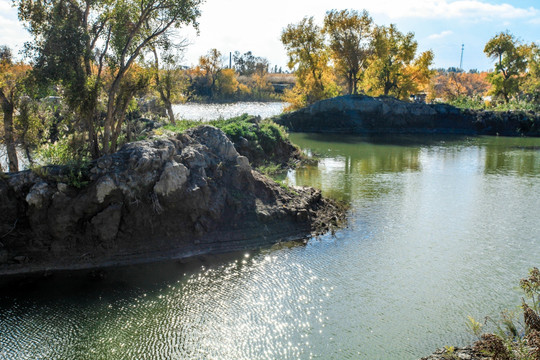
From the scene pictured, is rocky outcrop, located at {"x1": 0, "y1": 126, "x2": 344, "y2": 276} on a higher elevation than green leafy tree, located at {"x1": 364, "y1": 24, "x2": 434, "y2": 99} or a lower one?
lower

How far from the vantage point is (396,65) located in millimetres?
57156

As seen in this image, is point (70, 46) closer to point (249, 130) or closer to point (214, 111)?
point (249, 130)

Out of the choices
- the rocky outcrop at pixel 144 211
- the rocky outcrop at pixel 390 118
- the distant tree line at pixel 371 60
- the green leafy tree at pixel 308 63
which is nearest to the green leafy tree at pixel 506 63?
the distant tree line at pixel 371 60

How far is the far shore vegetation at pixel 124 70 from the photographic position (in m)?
17.0

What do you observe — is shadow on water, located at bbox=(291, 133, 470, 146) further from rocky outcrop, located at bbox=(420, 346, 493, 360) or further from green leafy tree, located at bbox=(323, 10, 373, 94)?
rocky outcrop, located at bbox=(420, 346, 493, 360)

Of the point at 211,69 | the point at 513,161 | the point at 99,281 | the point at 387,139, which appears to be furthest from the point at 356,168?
the point at 211,69

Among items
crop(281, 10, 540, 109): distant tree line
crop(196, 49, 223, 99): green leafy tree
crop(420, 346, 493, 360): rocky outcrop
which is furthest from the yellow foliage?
crop(420, 346, 493, 360): rocky outcrop

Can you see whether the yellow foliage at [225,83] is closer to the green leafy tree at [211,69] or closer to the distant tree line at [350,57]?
the green leafy tree at [211,69]

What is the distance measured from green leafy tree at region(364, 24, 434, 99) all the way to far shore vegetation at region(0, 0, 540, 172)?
0.13 meters

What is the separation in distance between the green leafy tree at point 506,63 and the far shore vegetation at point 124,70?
131 mm

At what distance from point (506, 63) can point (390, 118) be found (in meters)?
20.0

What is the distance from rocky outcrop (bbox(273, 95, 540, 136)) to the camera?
172 feet

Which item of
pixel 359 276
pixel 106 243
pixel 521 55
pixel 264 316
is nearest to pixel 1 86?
pixel 106 243

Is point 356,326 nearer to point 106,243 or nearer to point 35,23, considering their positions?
point 106,243
